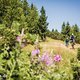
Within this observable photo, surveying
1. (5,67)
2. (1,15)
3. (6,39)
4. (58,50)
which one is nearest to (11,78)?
(5,67)

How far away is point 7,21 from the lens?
48.8 meters

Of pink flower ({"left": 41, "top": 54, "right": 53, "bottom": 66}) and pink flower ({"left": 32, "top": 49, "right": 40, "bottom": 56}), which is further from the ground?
pink flower ({"left": 32, "top": 49, "right": 40, "bottom": 56})

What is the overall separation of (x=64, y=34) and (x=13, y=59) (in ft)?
269

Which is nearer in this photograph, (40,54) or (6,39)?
(6,39)

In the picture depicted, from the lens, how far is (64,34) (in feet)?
280

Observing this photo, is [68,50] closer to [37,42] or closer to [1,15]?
[1,15]

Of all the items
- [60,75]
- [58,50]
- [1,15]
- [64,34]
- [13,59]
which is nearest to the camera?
[13,59]

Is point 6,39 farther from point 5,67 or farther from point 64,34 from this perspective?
point 64,34

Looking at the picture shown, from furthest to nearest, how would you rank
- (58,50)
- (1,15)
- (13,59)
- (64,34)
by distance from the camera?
(64,34), (1,15), (58,50), (13,59)

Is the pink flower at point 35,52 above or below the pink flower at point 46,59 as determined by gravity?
above

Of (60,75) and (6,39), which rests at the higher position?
(6,39)

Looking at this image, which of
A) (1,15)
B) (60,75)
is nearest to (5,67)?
(60,75)

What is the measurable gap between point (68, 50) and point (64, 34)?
1497 inches

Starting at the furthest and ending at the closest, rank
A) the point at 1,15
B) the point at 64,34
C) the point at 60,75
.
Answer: the point at 64,34 < the point at 1,15 < the point at 60,75
